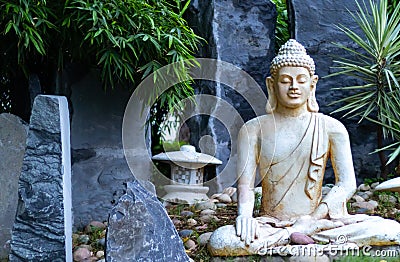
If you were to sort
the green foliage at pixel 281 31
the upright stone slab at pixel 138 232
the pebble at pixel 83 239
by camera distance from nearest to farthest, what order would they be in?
1. the upright stone slab at pixel 138 232
2. the pebble at pixel 83 239
3. the green foliage at pixel 281 31

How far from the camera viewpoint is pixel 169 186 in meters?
→ 5.79

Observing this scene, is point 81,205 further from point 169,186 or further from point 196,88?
point 196,88

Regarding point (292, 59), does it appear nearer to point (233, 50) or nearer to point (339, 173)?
point (339, 173)

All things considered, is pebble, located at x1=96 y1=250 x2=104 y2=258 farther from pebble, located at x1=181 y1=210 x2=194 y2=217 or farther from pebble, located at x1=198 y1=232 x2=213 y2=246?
pebble, located at x1=181 y1=210 x2=194 y2=217

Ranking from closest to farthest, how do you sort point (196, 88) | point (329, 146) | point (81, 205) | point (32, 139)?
point (32, 139) → point (329, 146) → point (81, 205) → point (196, 88)

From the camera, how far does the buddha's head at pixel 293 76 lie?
13.7ft

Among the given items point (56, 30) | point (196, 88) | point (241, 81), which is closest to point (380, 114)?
point (241, 81)

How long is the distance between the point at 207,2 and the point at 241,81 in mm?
977

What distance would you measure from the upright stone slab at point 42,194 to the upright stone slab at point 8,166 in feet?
2.40

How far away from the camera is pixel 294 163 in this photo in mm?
4230

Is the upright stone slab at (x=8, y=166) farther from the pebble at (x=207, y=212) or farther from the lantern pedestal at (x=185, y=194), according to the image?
the lantern pedestal at (x=185, y=194)

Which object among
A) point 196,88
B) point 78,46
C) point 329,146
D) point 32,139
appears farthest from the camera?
point 196,88

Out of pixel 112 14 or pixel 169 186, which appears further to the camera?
pixel 169 186

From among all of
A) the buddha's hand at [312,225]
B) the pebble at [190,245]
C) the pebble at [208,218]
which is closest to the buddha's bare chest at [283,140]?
the buddha's hand at [312,225]
